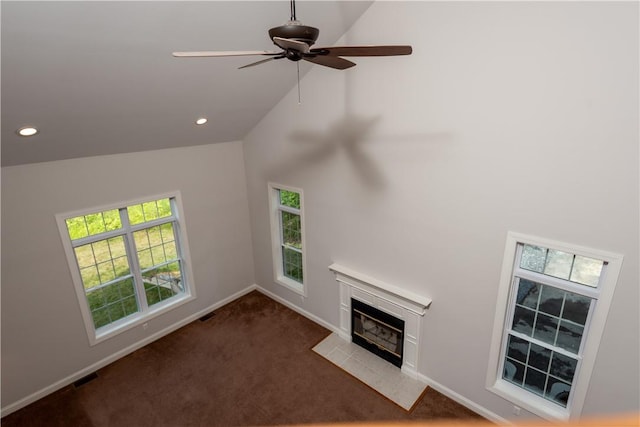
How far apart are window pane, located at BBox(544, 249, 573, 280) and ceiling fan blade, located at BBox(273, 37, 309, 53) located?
2963 mm

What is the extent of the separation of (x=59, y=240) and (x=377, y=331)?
4385mm

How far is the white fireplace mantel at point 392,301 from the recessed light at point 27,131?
3.82 metres

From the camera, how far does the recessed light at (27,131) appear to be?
3310 mm

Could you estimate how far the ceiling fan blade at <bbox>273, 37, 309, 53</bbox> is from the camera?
1.80 metres

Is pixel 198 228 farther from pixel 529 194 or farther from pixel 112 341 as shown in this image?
pixel 529 194

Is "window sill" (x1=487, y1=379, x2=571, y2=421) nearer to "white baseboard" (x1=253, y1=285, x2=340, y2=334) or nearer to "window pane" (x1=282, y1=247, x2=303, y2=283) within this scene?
"white baseboard" (x1=253, y1=285, x2=340, y2=334)

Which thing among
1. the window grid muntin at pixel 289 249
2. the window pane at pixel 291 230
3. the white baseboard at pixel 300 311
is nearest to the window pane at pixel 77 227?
the window grid muntin at pixel 289 249

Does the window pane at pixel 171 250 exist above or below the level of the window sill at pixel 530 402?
above

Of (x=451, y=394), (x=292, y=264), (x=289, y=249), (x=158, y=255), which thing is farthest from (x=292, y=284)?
(x=451, y=394)

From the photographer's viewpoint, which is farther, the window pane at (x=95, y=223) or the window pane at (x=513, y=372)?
the window pane at (x=95, y=223)

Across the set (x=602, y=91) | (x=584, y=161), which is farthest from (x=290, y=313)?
(x=602, y=91)

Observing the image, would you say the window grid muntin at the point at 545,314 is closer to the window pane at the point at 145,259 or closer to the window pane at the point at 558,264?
the window pane at the point at 558,264

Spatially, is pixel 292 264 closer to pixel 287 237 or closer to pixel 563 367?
pixel 287 237

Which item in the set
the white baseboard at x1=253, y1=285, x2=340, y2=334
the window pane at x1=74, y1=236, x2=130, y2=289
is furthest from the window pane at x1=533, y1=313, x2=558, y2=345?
the window pane at x1=74, y1=236, x2=130, y2=289
